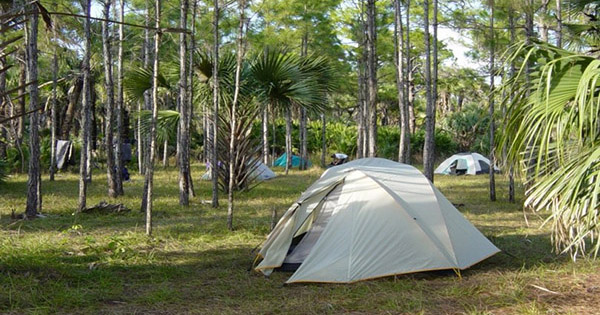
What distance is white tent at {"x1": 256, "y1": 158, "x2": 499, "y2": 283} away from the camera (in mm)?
6785

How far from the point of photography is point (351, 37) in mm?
27000

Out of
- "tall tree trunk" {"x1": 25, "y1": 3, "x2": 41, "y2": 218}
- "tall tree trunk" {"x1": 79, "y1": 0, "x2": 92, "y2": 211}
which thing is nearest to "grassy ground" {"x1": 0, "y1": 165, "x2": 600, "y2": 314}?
"tall tree trunk" {"x1": 25, "y1": 3, "x2": 41, "y2": 218}

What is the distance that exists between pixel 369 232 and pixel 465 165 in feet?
60.7

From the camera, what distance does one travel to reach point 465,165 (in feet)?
80.2

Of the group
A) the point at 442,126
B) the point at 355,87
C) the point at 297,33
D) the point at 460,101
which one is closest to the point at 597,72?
the point at 297,33

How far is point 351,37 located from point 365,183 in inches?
805

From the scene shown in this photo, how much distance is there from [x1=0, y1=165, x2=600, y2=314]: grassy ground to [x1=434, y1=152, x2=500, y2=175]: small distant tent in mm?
13767

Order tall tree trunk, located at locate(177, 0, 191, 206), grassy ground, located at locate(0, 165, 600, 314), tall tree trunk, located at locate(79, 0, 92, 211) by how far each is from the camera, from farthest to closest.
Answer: tall tree trunk, located at locate(177, 0, 191, 206), tall tree trunk, located at locate(79, 0, 92, 211), grassy ground, located at locate(0, 165, 600, 314)

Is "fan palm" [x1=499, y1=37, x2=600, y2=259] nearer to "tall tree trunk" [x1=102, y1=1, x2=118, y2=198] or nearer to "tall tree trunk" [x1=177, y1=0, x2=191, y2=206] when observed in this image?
"tall tree trunk" [x1=177, y1=0, x2=191, y2=206]

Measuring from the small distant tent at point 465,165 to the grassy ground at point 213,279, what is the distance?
45.2 feet

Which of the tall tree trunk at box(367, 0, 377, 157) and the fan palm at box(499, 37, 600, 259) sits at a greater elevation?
the tall tree trunk at box(367, 0, 377, 157)

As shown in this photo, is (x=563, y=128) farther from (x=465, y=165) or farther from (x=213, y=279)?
(x=465, y=165)

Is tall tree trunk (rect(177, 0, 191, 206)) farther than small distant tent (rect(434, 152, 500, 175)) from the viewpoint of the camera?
No

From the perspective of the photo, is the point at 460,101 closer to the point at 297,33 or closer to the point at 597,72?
the point at 297,33
